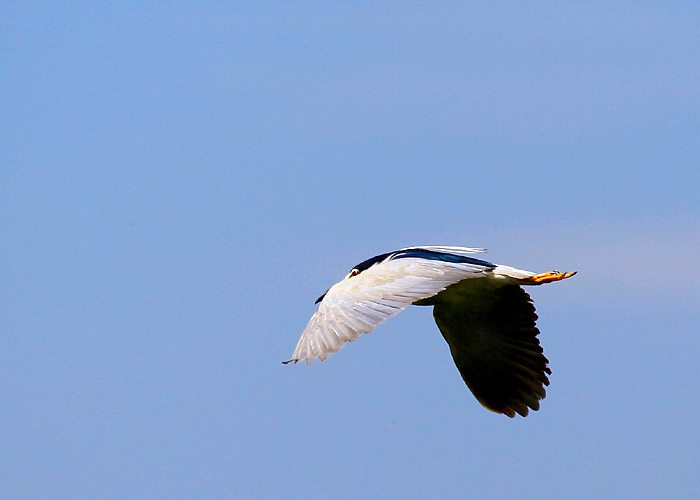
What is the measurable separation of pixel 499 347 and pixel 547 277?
184 centimetres

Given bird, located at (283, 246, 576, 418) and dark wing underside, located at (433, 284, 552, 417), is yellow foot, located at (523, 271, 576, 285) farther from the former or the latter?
dark wing underside, located at (433, 284, 552, 417)

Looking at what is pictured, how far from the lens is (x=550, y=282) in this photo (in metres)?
10.6

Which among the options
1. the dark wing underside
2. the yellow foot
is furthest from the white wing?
the dark wing underside

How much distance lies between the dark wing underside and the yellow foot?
1.00 m

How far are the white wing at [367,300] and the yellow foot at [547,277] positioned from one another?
1.37 meters

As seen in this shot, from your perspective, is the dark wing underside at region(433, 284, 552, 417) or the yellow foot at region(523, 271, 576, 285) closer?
the yellow foot at region(523, 271, 576, 285)

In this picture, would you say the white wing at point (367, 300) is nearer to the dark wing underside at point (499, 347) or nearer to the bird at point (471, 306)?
the bird at point (471, 306)

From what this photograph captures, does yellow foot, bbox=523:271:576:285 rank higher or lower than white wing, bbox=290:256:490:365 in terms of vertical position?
higher

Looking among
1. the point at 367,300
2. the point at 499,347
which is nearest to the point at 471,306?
the point at 499,347

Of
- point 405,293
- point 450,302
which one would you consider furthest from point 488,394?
point 405,293

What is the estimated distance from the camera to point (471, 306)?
11.8 m

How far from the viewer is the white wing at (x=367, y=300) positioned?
7.41 m

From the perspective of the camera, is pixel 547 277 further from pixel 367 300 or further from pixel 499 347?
pixel 367 300

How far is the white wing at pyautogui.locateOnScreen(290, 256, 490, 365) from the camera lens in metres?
7.41
